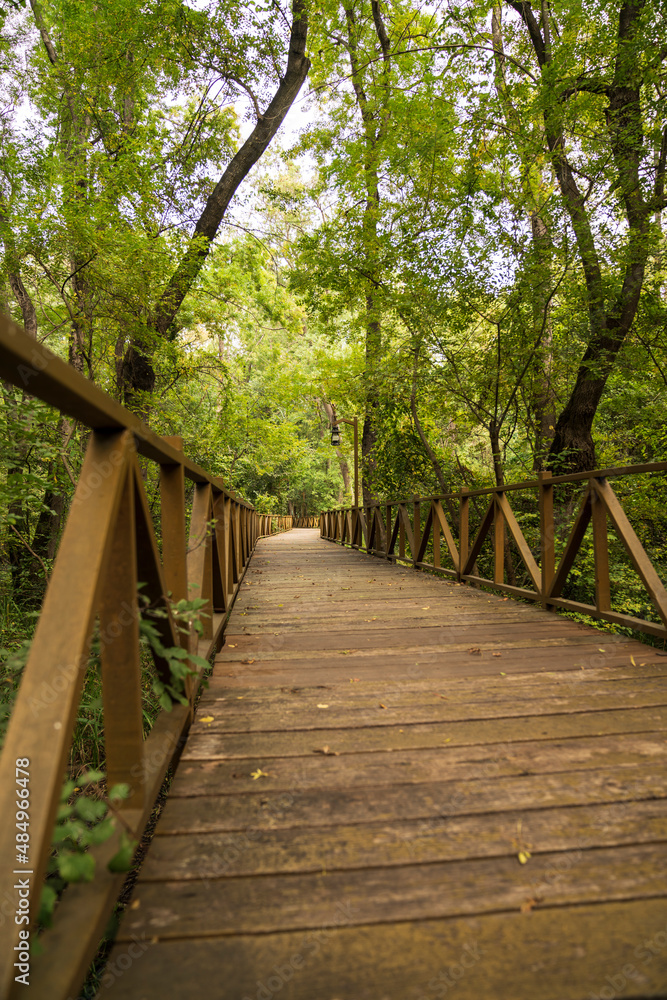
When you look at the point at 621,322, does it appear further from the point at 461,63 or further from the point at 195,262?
the point at 195,262

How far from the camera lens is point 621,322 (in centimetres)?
634

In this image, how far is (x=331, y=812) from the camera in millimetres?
1478

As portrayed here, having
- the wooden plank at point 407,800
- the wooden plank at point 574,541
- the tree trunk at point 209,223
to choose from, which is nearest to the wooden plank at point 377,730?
the wooden plank at point 407,800

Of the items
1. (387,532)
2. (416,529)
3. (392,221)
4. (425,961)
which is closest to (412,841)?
(425,961)

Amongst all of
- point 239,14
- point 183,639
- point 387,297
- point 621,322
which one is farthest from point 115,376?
point 621,322

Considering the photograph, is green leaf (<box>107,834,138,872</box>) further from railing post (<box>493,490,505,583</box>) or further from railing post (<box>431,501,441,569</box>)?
railing post (<box>431,501,441,569</box>)

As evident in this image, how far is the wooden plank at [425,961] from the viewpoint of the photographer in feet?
3.11

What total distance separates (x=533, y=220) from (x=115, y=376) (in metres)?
6.26

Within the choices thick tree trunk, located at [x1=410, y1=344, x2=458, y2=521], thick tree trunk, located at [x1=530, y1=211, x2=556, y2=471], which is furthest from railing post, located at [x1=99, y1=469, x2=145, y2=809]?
thick tree trunk, located at [x1=410, y1=344, x2=458, y2=521]

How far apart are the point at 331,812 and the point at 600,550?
2.63 m

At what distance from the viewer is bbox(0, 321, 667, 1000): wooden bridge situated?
3.14 ft

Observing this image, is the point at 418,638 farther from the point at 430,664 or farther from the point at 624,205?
the point at 624,205

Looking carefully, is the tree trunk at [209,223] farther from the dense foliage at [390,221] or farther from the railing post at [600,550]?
the railing post at [600,550]

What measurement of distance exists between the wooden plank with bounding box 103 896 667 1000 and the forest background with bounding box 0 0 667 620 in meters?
3.59
